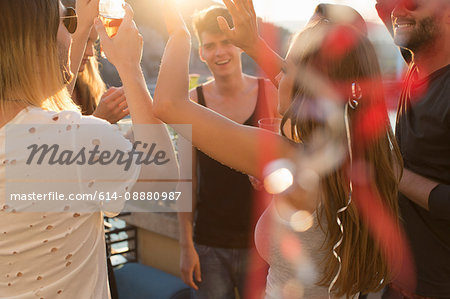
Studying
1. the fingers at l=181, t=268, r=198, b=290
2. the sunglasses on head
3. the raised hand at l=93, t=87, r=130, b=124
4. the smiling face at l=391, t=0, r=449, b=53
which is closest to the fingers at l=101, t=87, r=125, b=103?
the raised hand at l=93, t=87, r=130, b=124

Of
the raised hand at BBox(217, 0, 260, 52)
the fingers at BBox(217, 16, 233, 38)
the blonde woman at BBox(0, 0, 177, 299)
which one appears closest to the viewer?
the blonde woman at BBox(0, 0, 177, 299)

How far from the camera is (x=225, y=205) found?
268 centimetres

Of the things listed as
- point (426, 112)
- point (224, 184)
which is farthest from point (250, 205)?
point (426, 112)

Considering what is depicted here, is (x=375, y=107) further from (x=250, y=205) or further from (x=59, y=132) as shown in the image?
(x=250, y=205)

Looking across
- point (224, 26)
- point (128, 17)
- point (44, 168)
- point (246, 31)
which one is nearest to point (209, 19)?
point (246, 31)

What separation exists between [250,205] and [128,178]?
1550 mm

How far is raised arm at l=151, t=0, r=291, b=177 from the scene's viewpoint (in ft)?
4.53

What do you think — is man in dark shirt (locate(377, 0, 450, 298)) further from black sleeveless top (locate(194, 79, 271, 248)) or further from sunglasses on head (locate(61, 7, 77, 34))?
sunglasses on head (locate(61, 7, 77, 34))

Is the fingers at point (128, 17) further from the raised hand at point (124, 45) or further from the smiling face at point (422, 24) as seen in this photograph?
the smiling face at point (422, 24)

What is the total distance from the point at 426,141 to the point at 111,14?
5.26ft

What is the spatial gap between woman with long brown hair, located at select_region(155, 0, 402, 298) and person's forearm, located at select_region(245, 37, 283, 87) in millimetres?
383

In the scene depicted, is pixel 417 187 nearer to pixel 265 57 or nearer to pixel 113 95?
pixel 265 57

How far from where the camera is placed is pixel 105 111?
1751 millimetres

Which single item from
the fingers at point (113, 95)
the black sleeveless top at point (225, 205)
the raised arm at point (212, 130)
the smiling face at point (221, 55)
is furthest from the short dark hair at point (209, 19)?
the raised arm at point (212, 130)
